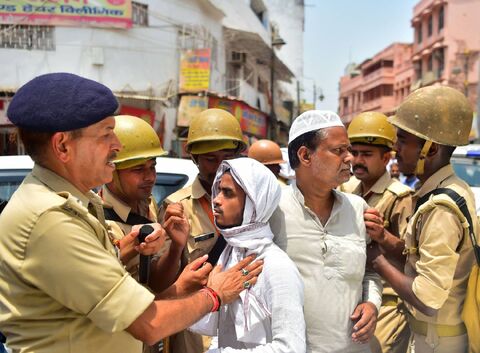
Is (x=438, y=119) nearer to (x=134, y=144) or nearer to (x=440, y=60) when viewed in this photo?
(x=134, y=144)

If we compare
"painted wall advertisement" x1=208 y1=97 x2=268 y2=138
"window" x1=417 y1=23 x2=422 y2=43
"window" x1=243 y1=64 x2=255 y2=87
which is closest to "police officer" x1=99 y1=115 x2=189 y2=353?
"painted wall advertisement" x1=208 y1=97 x2=268 y2=138

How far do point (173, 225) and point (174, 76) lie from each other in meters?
13.6

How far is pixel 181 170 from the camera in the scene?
12.0ft

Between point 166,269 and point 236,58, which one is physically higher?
point 236,58

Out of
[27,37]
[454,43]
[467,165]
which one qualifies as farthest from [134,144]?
[454,43]

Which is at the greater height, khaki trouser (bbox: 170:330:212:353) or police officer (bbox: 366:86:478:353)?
police officer (bbox: 366:86:478:353)

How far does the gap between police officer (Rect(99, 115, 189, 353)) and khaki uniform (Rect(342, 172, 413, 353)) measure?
1183 mm

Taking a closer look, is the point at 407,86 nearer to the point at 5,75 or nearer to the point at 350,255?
the point at 5,75

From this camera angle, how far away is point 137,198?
7.81ft

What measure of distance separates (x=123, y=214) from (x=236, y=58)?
17552mm

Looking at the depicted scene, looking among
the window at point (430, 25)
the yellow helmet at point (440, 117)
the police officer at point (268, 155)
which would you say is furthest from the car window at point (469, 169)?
the window at point (430, 25)

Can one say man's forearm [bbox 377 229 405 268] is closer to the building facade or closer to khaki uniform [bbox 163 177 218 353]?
khaki uniform [bbox 163 177 218 353]

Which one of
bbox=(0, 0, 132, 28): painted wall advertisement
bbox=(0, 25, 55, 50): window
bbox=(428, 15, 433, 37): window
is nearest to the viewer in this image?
bbox=(0, 0, 132, 28): painted wall advertisement

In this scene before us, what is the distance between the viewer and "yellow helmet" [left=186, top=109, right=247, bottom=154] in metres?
2.74
